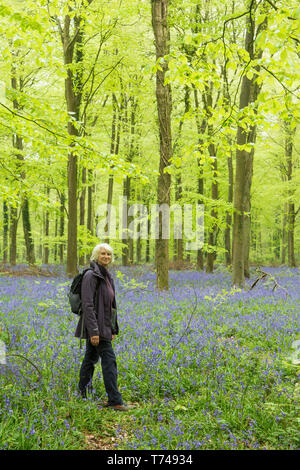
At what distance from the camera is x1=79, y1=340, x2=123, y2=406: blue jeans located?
482 centimetres

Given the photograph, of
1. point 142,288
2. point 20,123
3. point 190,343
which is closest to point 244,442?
point 190,343

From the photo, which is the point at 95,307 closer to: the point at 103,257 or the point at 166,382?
the point at 103,257

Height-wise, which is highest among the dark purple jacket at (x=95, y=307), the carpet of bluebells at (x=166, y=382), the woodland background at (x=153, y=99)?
Answer: the woodland background at (x=153, y=99)

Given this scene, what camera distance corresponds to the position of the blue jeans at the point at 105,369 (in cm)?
482

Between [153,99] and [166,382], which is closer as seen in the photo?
[166,382]

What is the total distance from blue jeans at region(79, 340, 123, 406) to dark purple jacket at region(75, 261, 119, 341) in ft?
0.60

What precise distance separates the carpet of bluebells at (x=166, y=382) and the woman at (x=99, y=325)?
0.91 ft

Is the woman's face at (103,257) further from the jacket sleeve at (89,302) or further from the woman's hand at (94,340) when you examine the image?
the woman's hand at (94,340)

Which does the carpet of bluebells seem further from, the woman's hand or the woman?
the woman's hand

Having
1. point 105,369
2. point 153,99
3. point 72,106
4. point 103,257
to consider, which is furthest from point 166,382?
point 153,99

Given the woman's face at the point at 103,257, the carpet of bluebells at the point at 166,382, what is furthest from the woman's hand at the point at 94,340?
the woman's face at the point at 103,257

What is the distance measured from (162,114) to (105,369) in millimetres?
8384

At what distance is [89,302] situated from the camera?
4938 mm
